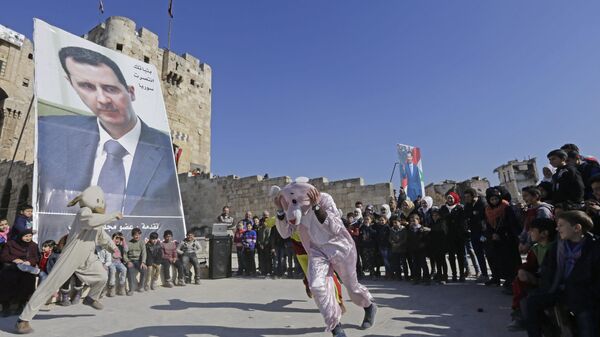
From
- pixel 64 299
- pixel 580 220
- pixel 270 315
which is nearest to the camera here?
pixel 580 220

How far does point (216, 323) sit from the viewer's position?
12.3ft

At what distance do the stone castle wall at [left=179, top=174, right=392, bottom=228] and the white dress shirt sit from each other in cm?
589

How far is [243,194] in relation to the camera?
15.9 metres

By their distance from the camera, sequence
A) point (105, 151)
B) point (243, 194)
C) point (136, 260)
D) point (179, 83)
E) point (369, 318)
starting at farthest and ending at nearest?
point (179, 83) → point (243, 194) → point (105, 151) → point (136, 260) → point (369, 318)

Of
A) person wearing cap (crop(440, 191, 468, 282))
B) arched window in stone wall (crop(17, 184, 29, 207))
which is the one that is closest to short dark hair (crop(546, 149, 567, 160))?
person wearing cap (crop(440, 191, 468, 282))

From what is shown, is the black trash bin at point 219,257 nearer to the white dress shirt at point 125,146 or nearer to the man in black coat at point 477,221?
the white dress shirt at point 125,146

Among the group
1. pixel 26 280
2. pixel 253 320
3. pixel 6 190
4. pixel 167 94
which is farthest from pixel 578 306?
pixel 6 190

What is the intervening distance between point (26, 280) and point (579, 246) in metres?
6.44

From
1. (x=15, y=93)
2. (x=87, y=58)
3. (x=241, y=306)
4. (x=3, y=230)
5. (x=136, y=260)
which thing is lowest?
(x=241, y=306)

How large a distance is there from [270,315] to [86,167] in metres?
6.93

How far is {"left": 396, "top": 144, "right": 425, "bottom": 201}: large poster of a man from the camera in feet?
42.3

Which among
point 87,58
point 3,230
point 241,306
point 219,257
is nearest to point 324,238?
point 241,306

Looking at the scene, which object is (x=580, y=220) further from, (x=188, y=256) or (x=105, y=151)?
(x=105, y=151)

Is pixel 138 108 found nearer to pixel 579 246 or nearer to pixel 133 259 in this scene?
pixel 133 259
